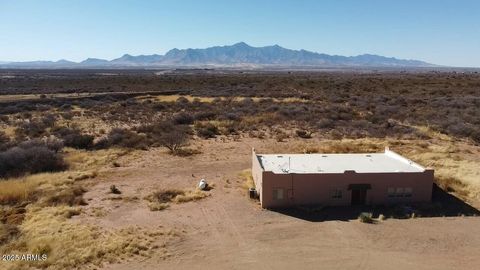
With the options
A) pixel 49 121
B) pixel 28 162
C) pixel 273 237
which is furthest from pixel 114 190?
pixel 49 121

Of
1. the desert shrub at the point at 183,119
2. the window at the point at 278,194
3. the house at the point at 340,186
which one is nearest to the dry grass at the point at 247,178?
the house at the point at 340,186

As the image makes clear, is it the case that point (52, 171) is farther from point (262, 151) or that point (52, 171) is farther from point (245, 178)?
point (262, 151)

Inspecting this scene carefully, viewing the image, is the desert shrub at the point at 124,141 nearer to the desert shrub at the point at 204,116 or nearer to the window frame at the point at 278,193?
the desert shrub at the point at 204,116

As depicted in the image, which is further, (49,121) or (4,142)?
(49,121)

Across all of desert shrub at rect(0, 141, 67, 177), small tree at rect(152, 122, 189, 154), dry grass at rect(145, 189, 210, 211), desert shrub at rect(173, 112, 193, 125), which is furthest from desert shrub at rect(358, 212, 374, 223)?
desert shrub at rect(173, 112, 193, 125)

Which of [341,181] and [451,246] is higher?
[341,181]

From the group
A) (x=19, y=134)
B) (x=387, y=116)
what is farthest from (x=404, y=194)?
(x=19, y=134)

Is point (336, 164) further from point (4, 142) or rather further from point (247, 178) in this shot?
point (4, 142)
